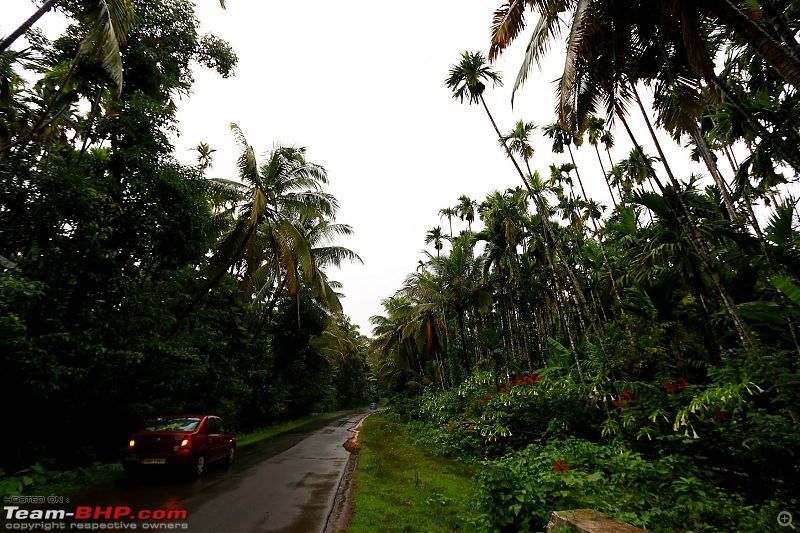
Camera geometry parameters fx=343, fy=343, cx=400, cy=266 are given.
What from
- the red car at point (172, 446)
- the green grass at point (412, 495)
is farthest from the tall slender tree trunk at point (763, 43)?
the red car at point (172, 446)

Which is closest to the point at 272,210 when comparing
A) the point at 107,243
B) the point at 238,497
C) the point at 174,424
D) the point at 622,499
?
the point at 107,243

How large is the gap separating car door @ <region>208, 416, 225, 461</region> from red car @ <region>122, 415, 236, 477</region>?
0.08 feet

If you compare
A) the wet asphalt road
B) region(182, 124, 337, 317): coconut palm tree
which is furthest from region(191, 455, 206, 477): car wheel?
region(182, 124, 337, 317): coconut palm tree

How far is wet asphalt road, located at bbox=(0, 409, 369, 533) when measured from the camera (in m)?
4.98

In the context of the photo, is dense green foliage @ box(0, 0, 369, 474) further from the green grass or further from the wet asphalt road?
the green grass

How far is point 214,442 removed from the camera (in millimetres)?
8508

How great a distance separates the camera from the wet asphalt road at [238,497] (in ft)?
16.4

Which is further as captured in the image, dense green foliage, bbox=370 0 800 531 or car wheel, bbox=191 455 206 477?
car wheel, bbox=191 455 206 477

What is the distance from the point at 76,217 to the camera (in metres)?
7.36

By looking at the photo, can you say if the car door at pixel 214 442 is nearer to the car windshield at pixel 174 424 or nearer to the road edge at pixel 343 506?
the car windshield at pixel 174 424

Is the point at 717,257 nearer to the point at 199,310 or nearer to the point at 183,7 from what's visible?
the point at 199,310

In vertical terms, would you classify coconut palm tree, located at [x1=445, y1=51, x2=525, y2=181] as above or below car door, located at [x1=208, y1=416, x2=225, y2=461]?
above

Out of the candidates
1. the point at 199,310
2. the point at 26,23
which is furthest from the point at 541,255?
the point at 26,23

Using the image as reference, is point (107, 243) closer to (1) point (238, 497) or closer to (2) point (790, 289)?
(1) point (238, 497)
